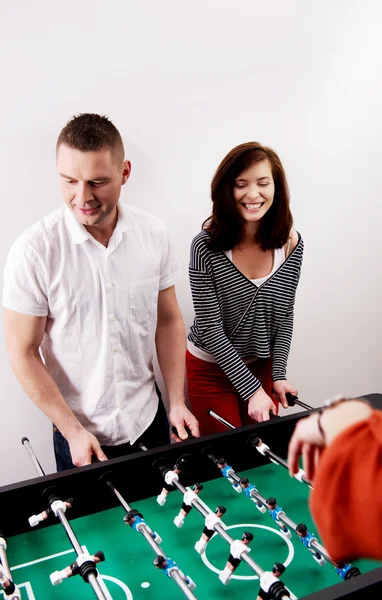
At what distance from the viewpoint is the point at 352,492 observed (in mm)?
742

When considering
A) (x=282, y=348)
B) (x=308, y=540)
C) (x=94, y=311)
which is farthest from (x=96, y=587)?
(x=282, y=348)

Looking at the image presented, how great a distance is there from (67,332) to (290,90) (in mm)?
1676

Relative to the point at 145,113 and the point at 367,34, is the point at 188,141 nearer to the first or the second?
the point at 145,113

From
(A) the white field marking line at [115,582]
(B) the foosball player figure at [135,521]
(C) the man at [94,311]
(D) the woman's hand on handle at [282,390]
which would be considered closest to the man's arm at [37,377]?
(C) the man at [94,311]

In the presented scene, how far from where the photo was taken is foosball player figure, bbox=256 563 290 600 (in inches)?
41.2

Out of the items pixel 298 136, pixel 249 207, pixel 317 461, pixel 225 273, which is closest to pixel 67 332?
pixel 225 273

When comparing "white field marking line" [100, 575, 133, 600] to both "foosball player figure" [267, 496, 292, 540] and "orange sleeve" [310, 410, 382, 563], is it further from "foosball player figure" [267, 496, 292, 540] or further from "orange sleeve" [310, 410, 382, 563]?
"orange sleeve" [310, 410, 382, 563]

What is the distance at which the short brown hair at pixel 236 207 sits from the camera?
2.04 metres

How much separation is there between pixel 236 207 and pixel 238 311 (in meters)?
0.43

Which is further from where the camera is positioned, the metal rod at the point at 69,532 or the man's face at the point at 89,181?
the man's face at the point at 89,181

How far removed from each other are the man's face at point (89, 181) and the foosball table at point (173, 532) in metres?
0.73

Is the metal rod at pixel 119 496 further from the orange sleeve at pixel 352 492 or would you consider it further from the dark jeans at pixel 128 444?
the orange sleeve at pixel 352 492

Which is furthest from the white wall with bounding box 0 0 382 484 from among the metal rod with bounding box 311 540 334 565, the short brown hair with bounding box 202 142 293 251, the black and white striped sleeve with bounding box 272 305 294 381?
the metal rod with bounding box 311 540 334 565

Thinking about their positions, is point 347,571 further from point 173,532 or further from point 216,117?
point 216,117
